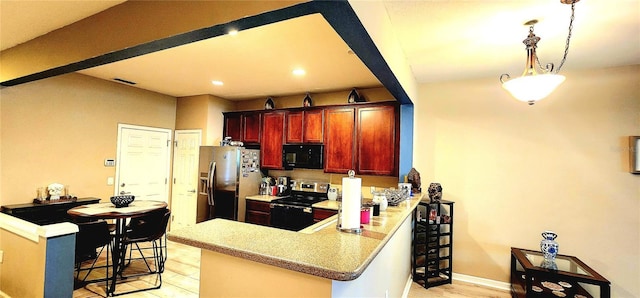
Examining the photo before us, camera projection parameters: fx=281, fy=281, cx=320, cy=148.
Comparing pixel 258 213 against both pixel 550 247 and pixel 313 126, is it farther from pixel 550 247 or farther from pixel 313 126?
pixel 550 247

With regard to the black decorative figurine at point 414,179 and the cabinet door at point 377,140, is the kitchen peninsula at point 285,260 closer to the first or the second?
the black decorative figurine at point 414,179

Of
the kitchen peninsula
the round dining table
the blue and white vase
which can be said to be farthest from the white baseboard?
the round dining table

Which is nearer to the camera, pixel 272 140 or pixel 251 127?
pixel 272 140

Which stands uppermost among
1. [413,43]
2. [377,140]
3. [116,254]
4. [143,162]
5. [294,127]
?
[413,43]

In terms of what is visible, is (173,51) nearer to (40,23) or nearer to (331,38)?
(40,23)

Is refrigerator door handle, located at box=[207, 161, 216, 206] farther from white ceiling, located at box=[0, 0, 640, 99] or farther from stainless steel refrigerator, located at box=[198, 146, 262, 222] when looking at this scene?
white ceiling, located at box=[0, 0, 640, 99]

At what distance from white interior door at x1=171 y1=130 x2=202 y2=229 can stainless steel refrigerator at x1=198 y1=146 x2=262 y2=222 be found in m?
0.44

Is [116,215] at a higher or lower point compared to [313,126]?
lower

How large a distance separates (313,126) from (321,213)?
136cm

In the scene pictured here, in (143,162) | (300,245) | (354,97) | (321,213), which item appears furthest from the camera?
(143,162)

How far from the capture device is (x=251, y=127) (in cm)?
488

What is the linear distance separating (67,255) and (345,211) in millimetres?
2568

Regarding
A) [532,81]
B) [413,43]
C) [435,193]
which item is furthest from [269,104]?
[532,81]

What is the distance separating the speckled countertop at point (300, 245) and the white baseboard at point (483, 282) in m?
2.42
